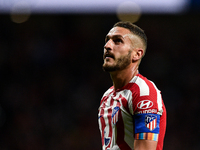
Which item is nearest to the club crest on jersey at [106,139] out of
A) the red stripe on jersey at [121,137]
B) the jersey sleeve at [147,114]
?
the red stripe on jersey at [121,137]

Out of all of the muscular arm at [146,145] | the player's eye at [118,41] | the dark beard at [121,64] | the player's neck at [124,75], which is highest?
the player's eye at [118,41]

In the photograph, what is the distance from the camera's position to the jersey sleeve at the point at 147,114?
91.8 inches

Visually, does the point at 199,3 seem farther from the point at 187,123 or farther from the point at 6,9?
Answer: the point at 6,9

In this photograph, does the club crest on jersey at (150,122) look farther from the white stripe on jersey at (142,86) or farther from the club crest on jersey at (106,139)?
the club crest on jersey at (106,139)

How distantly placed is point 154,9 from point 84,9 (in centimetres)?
253

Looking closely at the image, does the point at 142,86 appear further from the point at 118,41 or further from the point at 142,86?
the point at 118,41

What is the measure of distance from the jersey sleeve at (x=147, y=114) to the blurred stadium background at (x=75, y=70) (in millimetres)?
6751

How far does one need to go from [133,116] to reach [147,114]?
0.14 metres

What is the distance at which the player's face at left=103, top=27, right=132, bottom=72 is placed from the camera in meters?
2.78

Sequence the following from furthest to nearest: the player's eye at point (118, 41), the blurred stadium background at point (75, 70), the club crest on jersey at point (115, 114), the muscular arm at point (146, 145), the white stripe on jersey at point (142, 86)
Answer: the blurred stadium background at point (75, 70)
the player's eye at point (118, 41)
the club crest on jersey at point (115, 114)
the white stripe on jersey at point (142, 86)
the muscular arm at point (146, 145)

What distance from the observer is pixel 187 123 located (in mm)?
9445

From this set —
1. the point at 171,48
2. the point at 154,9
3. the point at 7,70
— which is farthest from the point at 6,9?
the point at 171,48

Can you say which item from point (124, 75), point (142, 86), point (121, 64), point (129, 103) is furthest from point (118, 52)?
point (129, 103)

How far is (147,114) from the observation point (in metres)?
2.35
